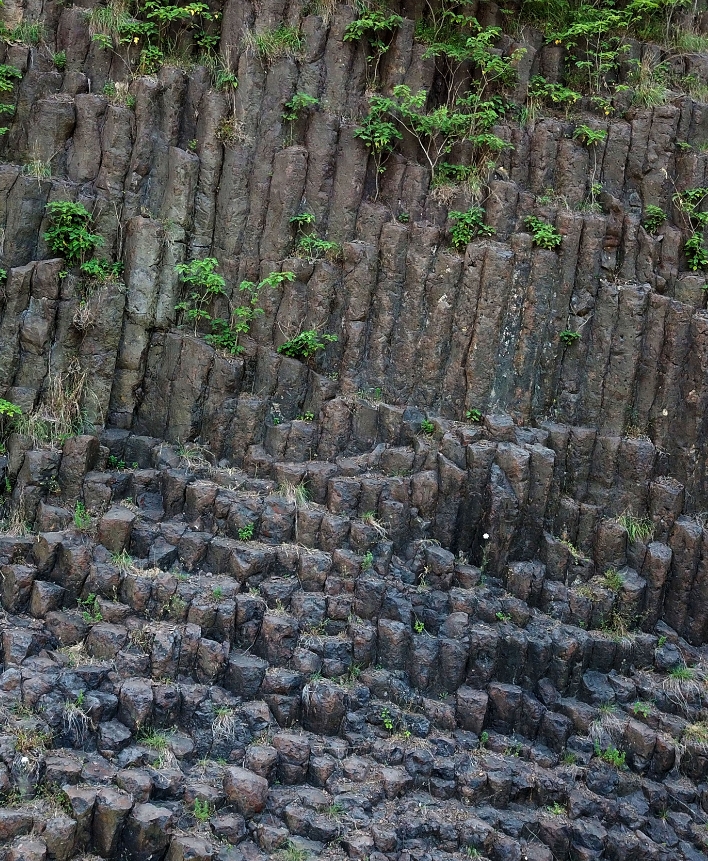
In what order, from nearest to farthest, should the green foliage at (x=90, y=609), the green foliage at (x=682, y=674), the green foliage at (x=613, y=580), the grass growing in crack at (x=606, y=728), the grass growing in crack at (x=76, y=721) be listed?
the grass growing in crack at (x=76, y=721)
the green foliage at (x=90, y=609)
the grass growing in crack at (x=606, y=728)
the green foliage at (x=682, y=674)
the green foliage at (x=613, y=580)

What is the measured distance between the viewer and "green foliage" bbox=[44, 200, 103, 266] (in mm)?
10312

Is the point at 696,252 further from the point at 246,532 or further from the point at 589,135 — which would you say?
the point at 246,532

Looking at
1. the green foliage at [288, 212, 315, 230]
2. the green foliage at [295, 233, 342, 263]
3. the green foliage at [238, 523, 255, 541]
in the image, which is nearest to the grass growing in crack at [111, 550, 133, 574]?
the green foliage at [238, 523, 255, 541]

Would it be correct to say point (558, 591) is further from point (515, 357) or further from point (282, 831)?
point (282, 831)

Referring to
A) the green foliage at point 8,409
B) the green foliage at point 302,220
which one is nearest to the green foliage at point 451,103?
the green foliage at point 302,220

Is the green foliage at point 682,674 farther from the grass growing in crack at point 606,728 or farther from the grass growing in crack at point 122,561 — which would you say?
the grass growing in crack at point 122,561

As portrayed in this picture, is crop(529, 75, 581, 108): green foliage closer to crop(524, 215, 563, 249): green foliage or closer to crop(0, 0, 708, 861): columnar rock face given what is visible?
crop(0, 0, 708, 861): columnar rock face

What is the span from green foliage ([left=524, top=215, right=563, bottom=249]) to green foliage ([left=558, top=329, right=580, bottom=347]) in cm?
111

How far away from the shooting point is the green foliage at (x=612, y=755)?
9.30m

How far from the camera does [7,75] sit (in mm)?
10805

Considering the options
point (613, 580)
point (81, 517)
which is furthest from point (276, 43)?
point (613, 580)

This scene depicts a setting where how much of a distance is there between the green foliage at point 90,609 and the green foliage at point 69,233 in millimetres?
4199

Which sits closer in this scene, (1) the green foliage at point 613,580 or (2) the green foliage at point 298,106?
(1) the green foliage at point 613,580

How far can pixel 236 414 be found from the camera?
10586 millimetres
